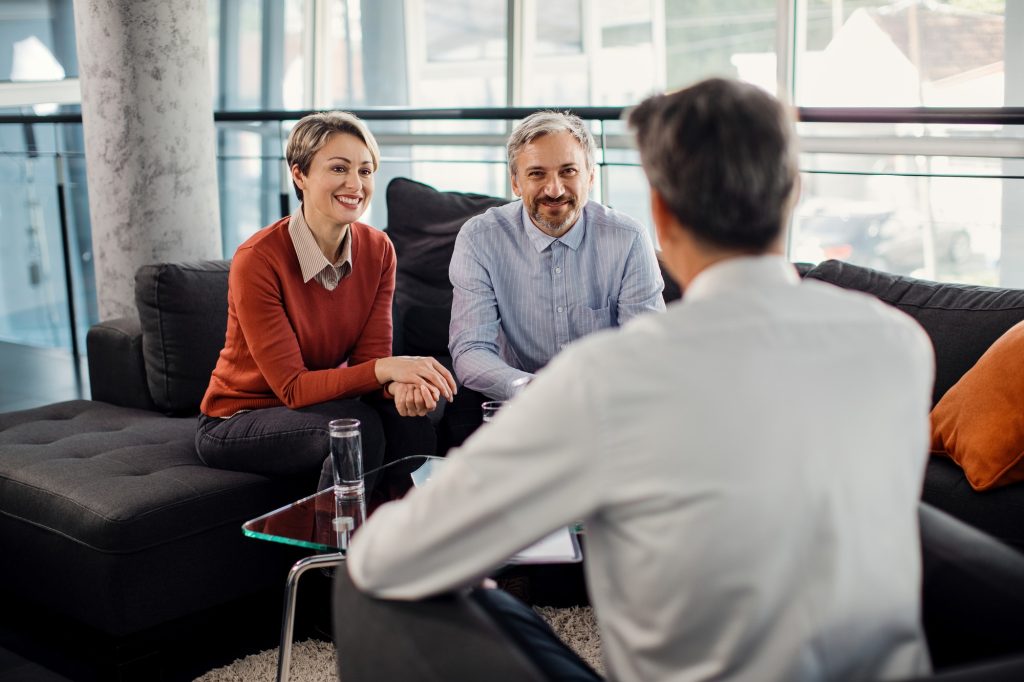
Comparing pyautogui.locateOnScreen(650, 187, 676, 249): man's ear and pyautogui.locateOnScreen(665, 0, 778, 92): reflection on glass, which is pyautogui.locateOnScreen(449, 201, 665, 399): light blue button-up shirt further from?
A: pyautogui.locateOnScreen(665, 0, 778, 92): reflection on glass

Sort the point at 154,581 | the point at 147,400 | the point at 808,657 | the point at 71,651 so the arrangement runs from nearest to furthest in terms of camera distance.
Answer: the point at 808,657 → the point at 154,581 → the point at 71,651 → the point at 147,400

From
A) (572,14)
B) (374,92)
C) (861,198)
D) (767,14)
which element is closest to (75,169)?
(374,92)

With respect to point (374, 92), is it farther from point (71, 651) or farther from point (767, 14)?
point (71, 651)

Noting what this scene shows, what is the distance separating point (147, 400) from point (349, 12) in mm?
4785

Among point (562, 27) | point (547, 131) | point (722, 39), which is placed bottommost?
point (547, 131)

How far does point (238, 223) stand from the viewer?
7605mm

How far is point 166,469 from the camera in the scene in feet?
7.82

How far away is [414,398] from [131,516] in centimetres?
63

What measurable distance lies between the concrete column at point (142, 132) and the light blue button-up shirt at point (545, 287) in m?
1.40

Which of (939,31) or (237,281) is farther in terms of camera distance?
(939,31)

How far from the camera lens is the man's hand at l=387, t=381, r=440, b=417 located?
7.30 ft

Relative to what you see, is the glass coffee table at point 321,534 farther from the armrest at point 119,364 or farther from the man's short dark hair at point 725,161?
the armrest at point 119,364

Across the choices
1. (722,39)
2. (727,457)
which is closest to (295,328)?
(727,457)

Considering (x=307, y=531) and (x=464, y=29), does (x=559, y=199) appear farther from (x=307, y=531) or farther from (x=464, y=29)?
(x=464, y=29)
